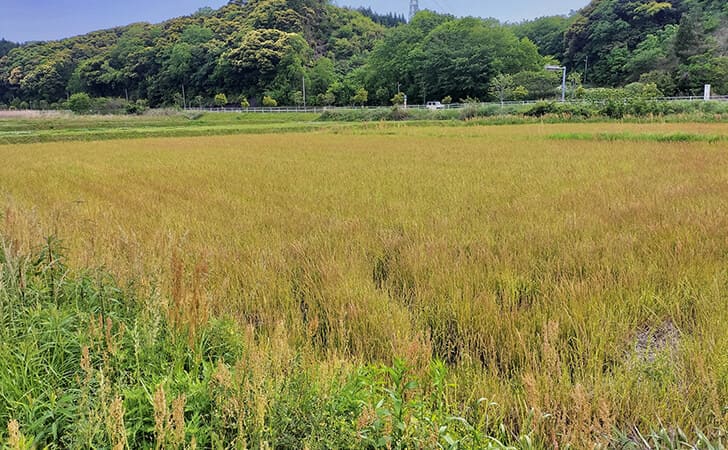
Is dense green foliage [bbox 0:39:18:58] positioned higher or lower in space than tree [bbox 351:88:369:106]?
higher

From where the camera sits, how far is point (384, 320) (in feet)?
7.54

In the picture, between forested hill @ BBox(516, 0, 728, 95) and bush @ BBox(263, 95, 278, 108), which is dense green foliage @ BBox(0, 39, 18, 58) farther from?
forested hill @ BBox(516, 0, 728, 95)

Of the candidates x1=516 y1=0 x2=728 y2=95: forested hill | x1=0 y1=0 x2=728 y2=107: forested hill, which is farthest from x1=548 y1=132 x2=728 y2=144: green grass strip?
x1=516 y1=0 x2=728 y2=95: forested hill

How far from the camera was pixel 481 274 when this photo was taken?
2.95 metres

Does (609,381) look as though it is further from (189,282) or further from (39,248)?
(39,248)

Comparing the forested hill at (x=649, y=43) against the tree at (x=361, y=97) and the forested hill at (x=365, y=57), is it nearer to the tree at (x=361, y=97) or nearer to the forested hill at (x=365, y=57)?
the forested hill at (x=365, y=57)

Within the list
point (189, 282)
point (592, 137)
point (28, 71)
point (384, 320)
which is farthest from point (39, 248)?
point (28, 71)

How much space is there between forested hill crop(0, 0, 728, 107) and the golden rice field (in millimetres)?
43726

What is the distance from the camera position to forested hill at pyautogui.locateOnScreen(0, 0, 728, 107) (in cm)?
4919

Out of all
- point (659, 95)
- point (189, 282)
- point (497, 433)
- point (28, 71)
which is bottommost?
point (497, 433)

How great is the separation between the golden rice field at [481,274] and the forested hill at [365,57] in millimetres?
43726

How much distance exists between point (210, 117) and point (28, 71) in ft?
183

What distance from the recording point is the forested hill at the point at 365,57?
49188mm

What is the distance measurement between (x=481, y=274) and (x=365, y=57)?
82.7 m
